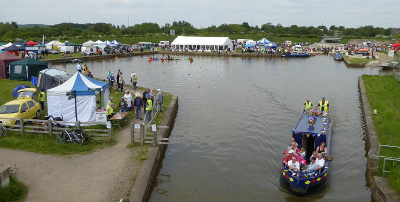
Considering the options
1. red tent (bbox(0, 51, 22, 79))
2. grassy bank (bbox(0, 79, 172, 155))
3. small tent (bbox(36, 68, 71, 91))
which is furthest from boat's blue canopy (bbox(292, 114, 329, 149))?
red tent (bbox(0, 51, 22, 79))

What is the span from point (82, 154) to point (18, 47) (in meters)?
41.9

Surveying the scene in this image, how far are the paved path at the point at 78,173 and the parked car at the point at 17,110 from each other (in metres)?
2.70

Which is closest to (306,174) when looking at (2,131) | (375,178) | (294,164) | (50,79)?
(294,164)

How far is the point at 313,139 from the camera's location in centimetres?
1515

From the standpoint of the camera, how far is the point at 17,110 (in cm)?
1753

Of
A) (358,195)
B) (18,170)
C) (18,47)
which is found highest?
(18,47)

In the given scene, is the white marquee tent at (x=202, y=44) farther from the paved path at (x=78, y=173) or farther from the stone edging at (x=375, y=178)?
the paved path at (x=78, y=173)

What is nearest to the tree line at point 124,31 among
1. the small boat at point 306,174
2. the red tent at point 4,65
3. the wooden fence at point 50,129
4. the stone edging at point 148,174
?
the red tent at point 4,65

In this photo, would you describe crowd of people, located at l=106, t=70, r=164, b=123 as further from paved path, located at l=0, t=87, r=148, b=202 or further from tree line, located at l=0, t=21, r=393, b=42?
tree line, located at l=0, t=21, r=393, b=42

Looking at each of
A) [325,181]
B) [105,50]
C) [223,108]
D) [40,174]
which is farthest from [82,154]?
[105,50]

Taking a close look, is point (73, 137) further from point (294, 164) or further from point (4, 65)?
point (4, 65)

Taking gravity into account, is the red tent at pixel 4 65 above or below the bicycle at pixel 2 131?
above

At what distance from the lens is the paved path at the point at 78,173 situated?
11.0 metres

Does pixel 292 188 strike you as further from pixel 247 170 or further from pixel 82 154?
pixel 82 154
